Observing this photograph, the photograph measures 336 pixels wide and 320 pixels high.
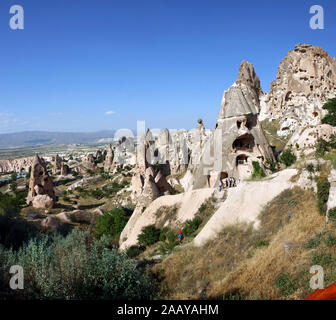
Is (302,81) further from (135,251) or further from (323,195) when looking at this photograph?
(135,251)

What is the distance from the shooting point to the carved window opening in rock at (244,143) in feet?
53.8

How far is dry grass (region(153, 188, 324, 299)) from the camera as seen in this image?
5406 millimetres

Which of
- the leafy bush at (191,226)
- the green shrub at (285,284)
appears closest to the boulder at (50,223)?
the leafy bush at (191,226)

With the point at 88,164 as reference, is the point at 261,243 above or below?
below

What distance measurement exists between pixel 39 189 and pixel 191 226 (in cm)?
2084

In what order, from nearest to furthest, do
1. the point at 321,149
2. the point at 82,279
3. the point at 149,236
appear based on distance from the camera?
the point at 82,279 → the point at 321,149 → the point at 149,236

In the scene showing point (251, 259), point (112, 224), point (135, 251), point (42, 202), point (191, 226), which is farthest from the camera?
point (42, 202)

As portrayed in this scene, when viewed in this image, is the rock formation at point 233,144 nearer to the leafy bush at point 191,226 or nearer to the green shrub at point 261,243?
the leafy bush at point 191,226

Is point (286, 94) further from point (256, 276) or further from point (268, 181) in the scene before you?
point (256, 276)

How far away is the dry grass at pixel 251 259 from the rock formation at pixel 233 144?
22.3ft

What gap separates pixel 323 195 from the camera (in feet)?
25.0

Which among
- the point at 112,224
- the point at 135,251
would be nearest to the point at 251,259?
the point at 135,251

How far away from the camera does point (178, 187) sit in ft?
89.7

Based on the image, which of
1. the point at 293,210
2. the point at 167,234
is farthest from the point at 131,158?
the point at 293,210
